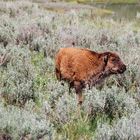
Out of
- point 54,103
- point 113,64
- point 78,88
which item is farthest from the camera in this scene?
point 113,64

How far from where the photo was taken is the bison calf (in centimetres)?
902

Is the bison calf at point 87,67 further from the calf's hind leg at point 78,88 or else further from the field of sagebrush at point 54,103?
the field of sagebrush at point 54,103

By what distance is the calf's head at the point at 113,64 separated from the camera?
9055mm

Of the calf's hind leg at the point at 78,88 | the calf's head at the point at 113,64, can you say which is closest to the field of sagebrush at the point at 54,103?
the calf's hind leg at the point at 78,88

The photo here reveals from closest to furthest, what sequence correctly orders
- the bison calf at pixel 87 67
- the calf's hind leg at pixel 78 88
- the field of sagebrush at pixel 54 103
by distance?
the field of sagebrush at pixel 54 103
the calf's hind leg at pixel 78 88
the bison calf at pixel 87 67

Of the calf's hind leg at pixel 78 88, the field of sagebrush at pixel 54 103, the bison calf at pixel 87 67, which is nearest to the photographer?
the field of sagebrush at pixel 54 103

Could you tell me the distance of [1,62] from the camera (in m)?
10.6

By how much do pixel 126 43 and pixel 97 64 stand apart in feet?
18.5

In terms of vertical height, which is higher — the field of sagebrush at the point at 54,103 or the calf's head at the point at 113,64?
the calf's head at the point at 113,64

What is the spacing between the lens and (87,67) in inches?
360

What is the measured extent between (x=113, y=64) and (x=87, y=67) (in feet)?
1.56

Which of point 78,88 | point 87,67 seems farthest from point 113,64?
point 78,88

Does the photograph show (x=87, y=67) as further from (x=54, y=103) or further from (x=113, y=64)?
(x=54, y=103)

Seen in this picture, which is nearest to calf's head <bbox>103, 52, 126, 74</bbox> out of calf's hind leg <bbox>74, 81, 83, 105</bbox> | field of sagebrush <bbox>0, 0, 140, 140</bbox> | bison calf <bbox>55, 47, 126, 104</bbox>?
bison calf <bbox>55, 47, 126, 104</bbox>
